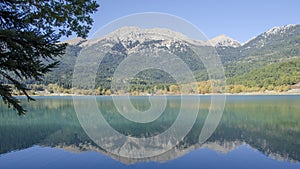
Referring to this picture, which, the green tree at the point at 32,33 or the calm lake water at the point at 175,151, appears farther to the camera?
the calm lake water at the point at 175,151

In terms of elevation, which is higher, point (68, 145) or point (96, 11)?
point (96, 11)

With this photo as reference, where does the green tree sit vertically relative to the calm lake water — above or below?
above

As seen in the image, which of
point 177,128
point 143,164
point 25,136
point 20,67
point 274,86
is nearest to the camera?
point 20,67

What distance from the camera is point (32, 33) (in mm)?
5281

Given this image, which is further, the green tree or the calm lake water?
the calm lake water

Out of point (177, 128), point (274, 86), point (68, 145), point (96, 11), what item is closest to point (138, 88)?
point (274, 86)

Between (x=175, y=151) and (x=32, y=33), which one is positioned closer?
(x=32, y=33)

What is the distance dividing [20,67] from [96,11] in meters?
1.81

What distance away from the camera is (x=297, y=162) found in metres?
13.4

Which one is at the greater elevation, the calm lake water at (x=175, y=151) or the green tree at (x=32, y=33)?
the green tree at (x=32, y=33)

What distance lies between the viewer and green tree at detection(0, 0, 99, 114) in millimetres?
5133

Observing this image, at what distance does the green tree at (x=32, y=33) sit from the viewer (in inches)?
202

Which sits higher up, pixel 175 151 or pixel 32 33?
pixel 32 33

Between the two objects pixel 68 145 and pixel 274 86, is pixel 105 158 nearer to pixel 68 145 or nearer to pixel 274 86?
pixel 68 145
